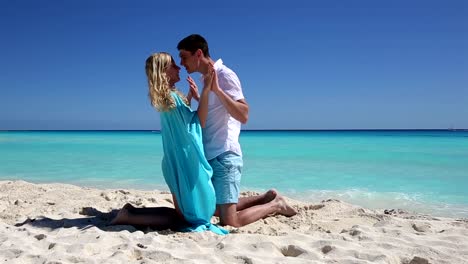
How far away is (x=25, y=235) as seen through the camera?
11.3ft

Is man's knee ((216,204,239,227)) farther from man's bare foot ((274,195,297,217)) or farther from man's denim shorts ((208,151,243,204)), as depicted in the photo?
man's bare foot ((274,195,297,217))

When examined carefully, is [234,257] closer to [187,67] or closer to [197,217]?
[197,217]

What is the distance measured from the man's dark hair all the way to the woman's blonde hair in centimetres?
23

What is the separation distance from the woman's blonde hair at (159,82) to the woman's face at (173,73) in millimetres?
51

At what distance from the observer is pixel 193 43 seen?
144 inches

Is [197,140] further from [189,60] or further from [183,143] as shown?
[189,60]

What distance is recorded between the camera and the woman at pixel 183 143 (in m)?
3.50

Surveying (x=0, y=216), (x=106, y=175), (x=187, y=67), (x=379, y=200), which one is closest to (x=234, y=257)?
(x=187, y=67)

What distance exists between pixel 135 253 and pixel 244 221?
1.44 meters

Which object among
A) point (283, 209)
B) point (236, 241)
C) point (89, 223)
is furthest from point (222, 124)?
point (89, 223)

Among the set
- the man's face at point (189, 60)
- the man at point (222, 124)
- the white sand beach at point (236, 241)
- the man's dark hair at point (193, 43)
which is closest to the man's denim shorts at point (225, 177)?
the man at point (222, 124)

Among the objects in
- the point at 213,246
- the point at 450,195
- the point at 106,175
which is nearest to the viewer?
the point at 213,246

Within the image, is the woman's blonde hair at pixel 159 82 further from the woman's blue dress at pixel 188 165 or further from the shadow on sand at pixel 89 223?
the shadow on sand at pixel 89 223

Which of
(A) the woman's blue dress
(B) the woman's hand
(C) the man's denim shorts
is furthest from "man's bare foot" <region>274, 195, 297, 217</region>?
(B) the woman's hand
